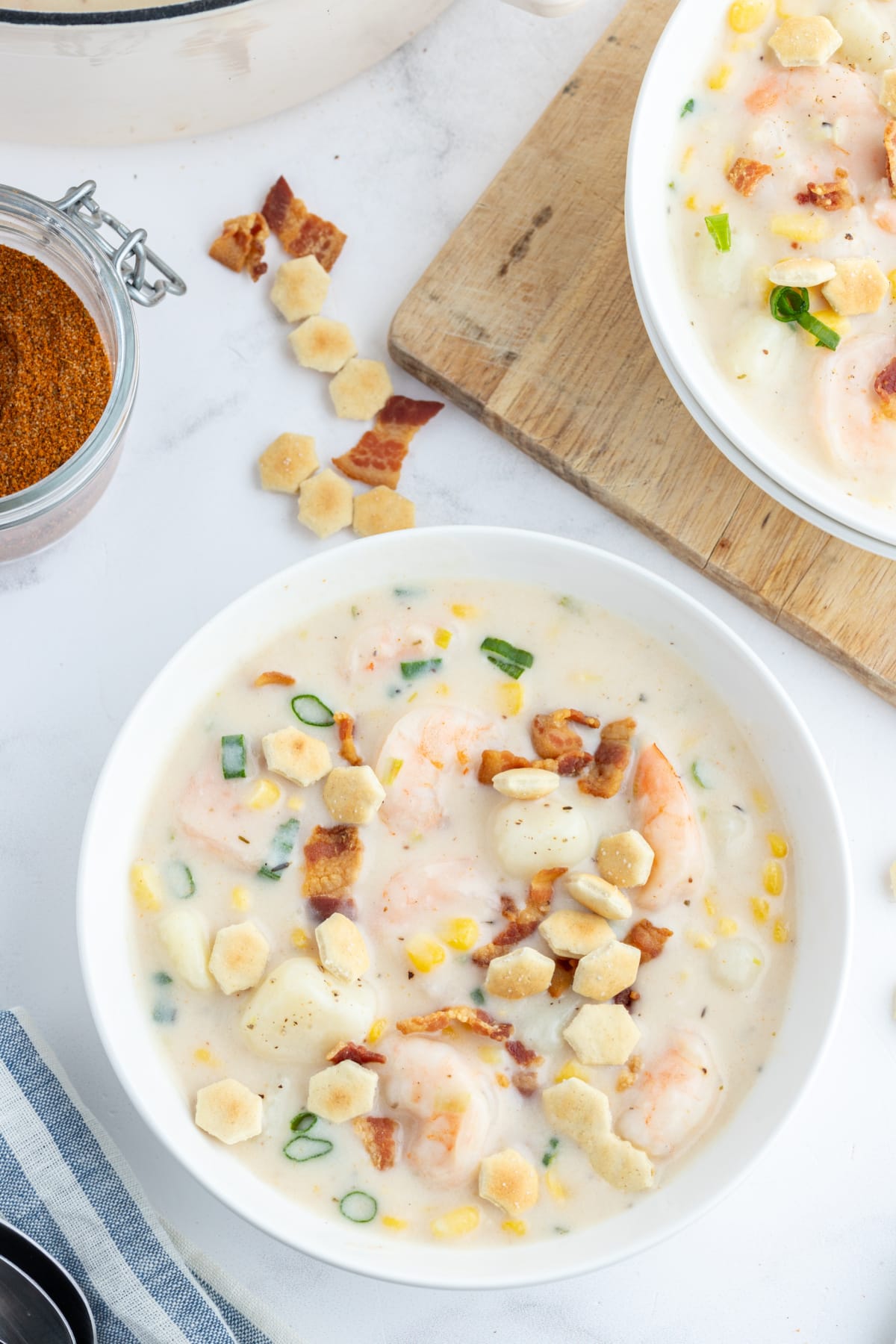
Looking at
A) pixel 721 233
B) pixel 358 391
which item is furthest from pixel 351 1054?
pixel 721 233

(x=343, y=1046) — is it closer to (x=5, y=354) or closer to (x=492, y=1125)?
(x=492, y=1125)

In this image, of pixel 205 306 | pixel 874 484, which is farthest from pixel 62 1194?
pixel 874 484

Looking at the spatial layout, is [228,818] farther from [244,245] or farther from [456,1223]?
[244,245]

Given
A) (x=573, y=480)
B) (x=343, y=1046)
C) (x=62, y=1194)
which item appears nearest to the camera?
(x=343, y=1046)

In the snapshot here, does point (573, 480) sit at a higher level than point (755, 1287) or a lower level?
higher

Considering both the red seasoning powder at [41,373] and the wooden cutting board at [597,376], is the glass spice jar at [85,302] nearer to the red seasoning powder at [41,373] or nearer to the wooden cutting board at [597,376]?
the red seasoning powder at [41,373]

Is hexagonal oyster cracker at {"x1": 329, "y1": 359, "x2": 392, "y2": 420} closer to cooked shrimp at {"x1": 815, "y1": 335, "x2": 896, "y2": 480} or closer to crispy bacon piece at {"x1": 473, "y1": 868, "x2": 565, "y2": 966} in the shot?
cooked shrimp at {"x1": 815, "y1": 335, "x2": 896, "y2": 480}

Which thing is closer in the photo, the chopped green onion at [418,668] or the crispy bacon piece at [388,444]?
the chopped green onion at [418,668]

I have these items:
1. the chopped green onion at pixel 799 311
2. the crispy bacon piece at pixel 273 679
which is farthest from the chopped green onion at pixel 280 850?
the chopped green onion at pixel 799 311
